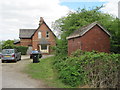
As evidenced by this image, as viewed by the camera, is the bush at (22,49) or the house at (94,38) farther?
the bush at (22,49)

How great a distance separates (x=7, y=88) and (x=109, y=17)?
19.4 m

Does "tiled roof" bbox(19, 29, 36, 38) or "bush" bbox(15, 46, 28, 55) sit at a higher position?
"tiled roof" bbox(19, 29, 36, 38)

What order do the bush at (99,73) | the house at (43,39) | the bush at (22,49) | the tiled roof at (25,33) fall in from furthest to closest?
the tiled roof at (25,33) < the house at (43,39) < the bush at (22,49) < the bush at (99,73)

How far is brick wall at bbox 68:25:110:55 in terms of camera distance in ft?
57.0

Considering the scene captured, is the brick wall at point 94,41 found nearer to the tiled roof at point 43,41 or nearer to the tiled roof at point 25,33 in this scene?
the tiled roof at point 43,41

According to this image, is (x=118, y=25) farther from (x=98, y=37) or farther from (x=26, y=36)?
(x=26, y=36)

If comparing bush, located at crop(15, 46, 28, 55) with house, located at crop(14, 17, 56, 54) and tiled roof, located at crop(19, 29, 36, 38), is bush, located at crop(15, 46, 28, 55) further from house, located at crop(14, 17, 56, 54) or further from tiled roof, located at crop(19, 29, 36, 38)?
tiled roof, located at crop(19, 29, 36, 38)

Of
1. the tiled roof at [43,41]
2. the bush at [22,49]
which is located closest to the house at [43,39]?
the tiled roof at [43,41]

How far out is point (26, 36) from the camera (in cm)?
4472

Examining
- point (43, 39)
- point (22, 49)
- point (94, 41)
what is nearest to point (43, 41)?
point (43, 39)

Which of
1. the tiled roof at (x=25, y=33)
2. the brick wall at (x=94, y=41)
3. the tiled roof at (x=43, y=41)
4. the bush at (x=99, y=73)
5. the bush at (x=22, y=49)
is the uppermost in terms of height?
the tiled roof at (x=25, y=33)

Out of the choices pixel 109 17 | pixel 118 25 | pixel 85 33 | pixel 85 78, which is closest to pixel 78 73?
pixel 85 78

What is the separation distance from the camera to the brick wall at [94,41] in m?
17.4

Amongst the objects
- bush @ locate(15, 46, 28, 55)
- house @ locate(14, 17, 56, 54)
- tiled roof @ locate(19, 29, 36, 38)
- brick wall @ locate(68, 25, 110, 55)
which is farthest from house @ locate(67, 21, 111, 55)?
tiled roof @ locate(19, 29, 36, 38)
